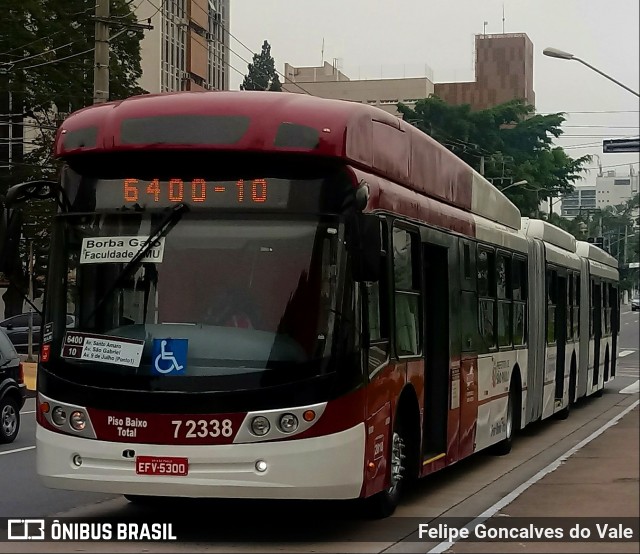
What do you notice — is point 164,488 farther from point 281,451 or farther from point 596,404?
point 596,404

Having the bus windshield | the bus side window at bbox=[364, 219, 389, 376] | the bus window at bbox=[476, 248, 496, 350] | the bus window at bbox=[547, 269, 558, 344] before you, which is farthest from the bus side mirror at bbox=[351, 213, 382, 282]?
the bus window at bbox=[547, 269, 558, 344]

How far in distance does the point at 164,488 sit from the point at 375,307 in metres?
2.07

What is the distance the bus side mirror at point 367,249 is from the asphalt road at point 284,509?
5.79ft

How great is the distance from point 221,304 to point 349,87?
16437mm

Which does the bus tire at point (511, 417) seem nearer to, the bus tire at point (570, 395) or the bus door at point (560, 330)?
the bus door at point (560, 330)

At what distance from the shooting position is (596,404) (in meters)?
25.8

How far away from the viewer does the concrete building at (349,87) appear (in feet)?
77.2

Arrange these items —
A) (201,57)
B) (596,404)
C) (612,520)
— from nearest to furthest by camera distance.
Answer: (612,520) → (596,404) → (201,57)

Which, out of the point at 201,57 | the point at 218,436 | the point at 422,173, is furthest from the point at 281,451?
the point at 201,57

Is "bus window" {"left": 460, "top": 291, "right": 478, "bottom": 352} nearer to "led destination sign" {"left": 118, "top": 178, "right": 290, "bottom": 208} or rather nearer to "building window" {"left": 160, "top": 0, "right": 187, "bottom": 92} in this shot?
"led destination sign" {"left": 118, "top": 178, "right": 290, "bottom": 208}

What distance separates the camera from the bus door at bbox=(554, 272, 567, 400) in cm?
2038

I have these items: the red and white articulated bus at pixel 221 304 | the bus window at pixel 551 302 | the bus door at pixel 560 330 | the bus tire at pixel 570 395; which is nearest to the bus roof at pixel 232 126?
the red and white articulated bus at pixel 221 304

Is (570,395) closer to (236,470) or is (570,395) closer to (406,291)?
(406,291)

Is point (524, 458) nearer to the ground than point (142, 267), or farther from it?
nearer to the ground
